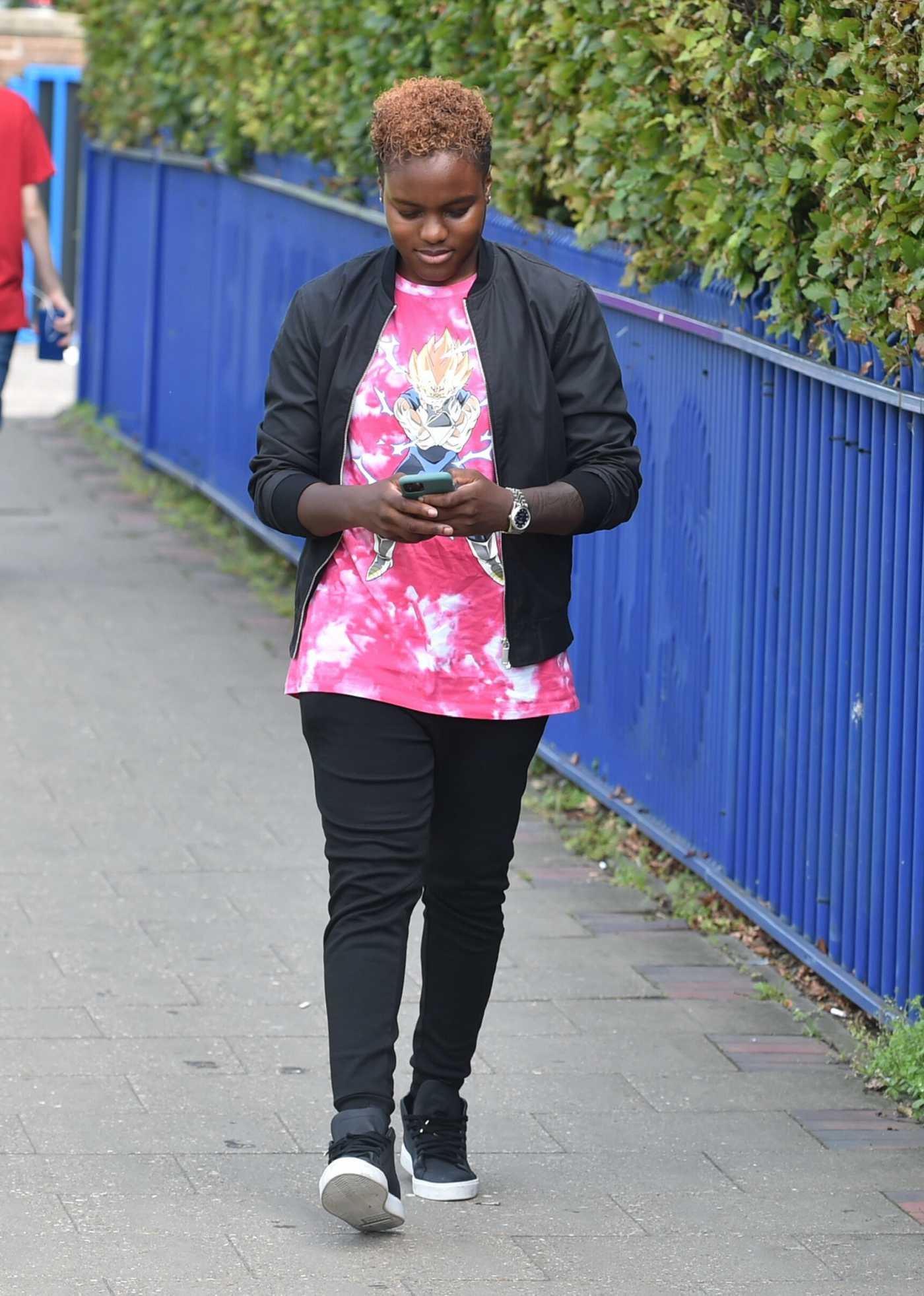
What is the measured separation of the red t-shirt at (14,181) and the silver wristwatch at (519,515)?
607 cm

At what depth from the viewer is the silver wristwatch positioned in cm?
396

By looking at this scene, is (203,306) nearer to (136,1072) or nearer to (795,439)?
(795,439)

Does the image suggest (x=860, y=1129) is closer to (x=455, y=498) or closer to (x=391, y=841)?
(x=391, y=841)

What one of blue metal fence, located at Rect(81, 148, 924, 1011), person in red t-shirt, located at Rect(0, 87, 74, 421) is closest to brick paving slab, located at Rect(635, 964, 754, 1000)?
blue metal fence, located at Rect(81, 148, 924, 1011)

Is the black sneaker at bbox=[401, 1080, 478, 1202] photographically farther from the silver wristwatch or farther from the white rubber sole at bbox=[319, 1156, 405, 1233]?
the silver wristwatch

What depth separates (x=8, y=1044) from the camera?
5.08 meters

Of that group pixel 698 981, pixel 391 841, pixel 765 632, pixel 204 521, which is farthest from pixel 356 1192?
pixel 204 521

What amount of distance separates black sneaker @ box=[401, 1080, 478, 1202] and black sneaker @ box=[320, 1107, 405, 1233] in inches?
10.8

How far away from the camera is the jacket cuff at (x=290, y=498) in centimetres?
405

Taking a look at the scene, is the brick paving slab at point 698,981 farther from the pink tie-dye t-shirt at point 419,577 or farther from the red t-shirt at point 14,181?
the red t-shirt at point 14,181

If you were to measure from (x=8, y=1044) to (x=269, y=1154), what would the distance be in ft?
2.62

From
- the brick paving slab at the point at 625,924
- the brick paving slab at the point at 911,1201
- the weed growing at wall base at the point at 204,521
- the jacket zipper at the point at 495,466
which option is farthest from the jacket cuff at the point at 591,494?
the weed growing at wall base at the point at 204,521

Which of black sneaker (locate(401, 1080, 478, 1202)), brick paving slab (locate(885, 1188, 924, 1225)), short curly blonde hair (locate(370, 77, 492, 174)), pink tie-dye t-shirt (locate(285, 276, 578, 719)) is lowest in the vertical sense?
brick paving slab (locate(885, 1188, 924, 1225))

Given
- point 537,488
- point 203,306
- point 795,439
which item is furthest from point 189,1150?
point 203,306
